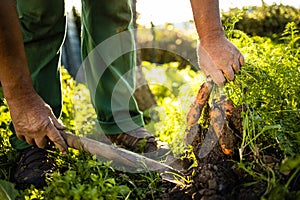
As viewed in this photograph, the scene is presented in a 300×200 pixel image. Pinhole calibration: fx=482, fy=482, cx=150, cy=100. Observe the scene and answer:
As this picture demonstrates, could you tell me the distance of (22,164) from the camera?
2619mm

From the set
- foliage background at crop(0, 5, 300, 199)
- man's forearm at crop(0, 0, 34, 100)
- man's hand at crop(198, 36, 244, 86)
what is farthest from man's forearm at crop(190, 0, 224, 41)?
man's forearm at crop(0, 0, 34, 100)

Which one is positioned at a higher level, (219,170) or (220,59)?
(220,59)

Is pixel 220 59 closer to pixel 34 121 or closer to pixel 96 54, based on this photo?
pixel 34 121

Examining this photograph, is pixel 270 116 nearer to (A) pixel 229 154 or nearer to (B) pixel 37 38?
(A) pixel 229 154

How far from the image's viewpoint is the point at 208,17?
2107mm

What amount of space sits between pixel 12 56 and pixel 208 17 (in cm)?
89

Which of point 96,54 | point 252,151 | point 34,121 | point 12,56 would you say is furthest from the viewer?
point 96,54

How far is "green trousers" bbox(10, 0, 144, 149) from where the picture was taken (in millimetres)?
2737

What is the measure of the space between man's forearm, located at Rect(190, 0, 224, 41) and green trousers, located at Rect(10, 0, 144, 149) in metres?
0.93

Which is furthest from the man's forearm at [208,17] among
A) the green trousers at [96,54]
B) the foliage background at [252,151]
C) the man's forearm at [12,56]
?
the green trousers at [96,54]

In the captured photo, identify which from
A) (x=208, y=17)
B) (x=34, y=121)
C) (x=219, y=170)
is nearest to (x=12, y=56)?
(x=34, y=121)

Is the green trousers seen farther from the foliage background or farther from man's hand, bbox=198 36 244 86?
man's hand, bbox=198 36 244 86

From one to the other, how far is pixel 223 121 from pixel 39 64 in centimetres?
126

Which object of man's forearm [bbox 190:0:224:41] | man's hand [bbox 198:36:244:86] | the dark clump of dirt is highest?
man's forearm [bbox 190:0:224:41]
